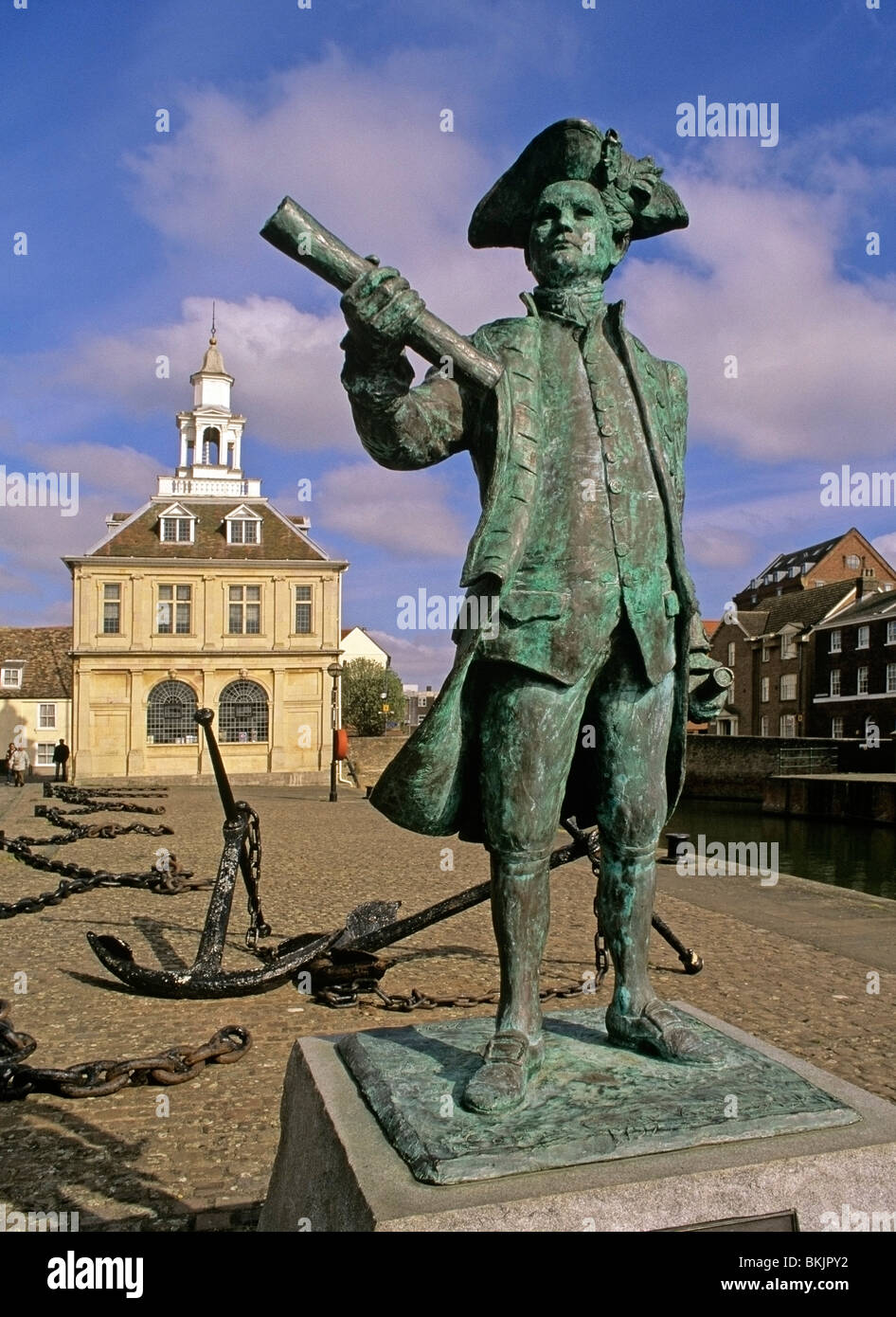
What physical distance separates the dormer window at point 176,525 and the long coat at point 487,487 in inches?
1494

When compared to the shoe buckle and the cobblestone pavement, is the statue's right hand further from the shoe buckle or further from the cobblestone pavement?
the cobblestone pavement

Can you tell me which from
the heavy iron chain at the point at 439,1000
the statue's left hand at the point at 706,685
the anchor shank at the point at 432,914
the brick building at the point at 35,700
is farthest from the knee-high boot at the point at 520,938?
the brick building at the point at 35,700

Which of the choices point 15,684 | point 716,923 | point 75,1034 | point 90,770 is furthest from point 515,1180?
point 15,684

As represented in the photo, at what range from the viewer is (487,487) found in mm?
3244

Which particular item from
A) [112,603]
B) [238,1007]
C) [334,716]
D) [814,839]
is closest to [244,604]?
[112,603]

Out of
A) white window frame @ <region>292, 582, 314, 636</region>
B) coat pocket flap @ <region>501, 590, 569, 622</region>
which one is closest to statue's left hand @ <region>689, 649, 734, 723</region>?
coat pocket flap @ <region>501, 590, 569, 622</region>

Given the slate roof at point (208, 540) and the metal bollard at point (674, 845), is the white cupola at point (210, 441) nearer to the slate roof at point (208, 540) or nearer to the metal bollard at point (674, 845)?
the slate roof at point (208, 540)

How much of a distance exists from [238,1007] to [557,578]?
4571mm

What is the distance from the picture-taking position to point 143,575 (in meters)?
38.2

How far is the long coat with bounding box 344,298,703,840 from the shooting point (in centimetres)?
301

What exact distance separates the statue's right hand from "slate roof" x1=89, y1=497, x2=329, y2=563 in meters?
36.5

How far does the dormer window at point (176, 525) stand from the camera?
39.5m

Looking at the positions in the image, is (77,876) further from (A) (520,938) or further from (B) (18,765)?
(B) (18,765)

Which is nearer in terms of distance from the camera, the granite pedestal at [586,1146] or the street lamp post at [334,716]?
the granite pedestal at [586,1146]
